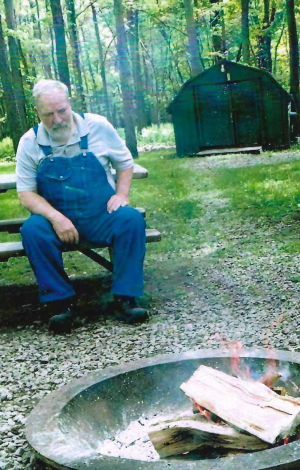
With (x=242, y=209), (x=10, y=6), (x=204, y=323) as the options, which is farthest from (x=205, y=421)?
(x=10, y=6)

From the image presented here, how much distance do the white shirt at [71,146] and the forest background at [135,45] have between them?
1051cm

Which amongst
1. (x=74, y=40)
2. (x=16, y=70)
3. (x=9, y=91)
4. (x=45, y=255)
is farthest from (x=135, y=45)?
(x=45, y=255)

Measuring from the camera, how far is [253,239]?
7078mm

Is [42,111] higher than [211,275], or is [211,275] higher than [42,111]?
[42,111]

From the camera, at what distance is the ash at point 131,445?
7.91 ft

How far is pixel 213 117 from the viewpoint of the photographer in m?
19.0

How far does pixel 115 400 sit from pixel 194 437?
0.53 metres

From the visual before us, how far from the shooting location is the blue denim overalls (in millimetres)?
4367

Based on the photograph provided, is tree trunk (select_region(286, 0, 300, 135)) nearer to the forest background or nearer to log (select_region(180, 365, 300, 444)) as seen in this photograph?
the forest background

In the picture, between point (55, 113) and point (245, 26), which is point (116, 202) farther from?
point (245, 26)

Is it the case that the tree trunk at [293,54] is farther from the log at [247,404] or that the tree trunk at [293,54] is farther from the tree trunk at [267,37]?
the log at [247,404]

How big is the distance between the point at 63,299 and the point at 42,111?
1.34 meters

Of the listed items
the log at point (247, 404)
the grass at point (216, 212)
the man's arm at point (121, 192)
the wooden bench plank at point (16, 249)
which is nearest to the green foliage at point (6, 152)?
the grass at point (216, 212)

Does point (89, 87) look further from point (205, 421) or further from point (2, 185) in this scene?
point (205, 421)
